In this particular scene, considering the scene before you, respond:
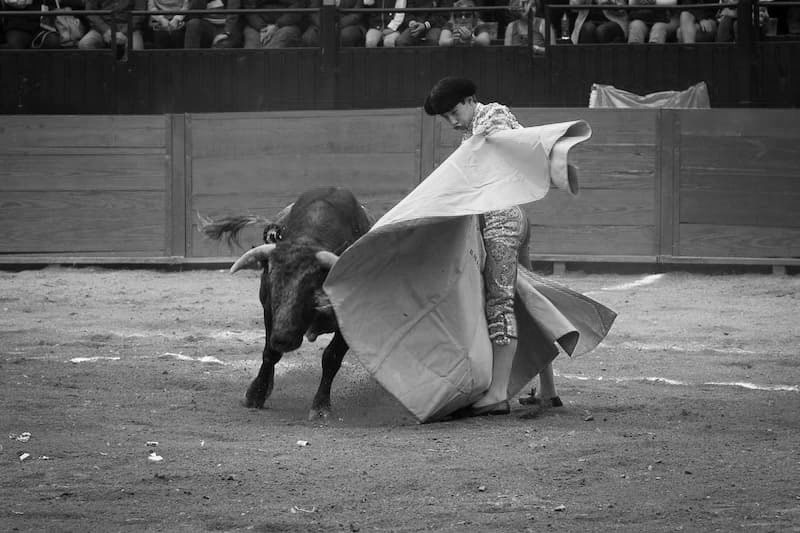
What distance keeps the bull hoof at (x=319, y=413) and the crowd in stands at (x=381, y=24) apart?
6.67m

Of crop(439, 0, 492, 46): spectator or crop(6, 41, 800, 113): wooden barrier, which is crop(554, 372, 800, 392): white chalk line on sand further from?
crop(439, 0, 492, 46): spectator

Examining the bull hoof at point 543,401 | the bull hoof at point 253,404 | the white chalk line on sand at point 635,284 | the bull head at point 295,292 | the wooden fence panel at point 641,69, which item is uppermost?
the wooden fence panel at point 641,69

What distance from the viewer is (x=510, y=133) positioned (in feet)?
18.6

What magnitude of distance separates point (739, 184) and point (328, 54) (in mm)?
4126

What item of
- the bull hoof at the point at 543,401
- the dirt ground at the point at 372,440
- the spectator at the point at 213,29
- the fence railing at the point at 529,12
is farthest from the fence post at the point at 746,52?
the bull hoof at the point at 543,401

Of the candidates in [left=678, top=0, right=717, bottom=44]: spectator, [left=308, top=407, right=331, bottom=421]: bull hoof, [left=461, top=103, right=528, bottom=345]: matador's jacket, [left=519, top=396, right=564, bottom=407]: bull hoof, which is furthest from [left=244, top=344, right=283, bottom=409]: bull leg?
[left=678, top=0, right=717, bottom=44]: spectator

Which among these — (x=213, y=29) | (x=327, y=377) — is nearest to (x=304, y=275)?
(x=327, y=377)

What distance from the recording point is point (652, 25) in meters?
12.3

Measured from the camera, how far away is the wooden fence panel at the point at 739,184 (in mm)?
10977

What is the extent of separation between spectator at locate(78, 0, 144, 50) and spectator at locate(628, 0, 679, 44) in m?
4.87

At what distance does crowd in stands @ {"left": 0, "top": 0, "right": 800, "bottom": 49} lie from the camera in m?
12.2

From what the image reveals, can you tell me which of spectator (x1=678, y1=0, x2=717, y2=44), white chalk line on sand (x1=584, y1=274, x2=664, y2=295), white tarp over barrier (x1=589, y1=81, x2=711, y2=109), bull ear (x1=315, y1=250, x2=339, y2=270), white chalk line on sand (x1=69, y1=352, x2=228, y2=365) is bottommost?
white chalk line on sand (x1=584, y1=274, x2=664, y2=295)

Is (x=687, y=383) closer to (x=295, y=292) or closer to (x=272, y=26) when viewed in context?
(x=295, y=292)

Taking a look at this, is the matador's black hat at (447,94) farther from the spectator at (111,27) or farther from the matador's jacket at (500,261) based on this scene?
the spectator at (111,27)
